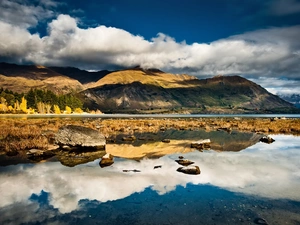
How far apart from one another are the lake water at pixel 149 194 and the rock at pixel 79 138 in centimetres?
714

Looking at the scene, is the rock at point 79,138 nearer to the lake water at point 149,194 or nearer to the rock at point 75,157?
the rock at point 75,157

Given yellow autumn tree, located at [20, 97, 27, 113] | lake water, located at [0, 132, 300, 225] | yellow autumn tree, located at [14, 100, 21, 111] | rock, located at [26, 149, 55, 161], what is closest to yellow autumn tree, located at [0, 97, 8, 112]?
yellow autumn tree, located at [14, 100, 21, 111]

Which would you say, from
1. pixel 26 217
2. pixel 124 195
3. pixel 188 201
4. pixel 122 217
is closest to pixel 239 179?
pixel 188 201

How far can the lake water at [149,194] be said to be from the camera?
34.4ft

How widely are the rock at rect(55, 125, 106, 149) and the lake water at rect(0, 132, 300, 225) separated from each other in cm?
714

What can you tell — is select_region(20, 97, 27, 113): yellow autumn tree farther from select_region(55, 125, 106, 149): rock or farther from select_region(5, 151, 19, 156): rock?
select_region(5, 151, 19, 156): rock

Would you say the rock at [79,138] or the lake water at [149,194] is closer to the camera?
the lake water at [149,194]

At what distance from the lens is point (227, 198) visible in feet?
42.2

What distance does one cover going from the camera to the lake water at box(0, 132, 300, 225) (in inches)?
412

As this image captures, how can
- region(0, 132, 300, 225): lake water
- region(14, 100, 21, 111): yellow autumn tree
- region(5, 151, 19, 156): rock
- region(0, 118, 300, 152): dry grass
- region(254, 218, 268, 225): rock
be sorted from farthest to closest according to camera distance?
region(14, 100, 21, 111): yellow autumn tree → region(0, 118, 300, 152): dry grass → region(5, 151, 19, 156): rock → region(0, 132, 300, 225): lake water → region(254, 218, 268, 225): rock

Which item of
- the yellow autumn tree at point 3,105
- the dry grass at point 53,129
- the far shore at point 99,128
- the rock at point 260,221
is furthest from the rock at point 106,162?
the yellow autumn tree at point 3,105

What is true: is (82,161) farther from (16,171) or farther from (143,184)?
(143,184)

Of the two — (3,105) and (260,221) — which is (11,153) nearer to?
(260,221)

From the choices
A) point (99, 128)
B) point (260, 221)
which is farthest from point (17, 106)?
point (260, 221)
